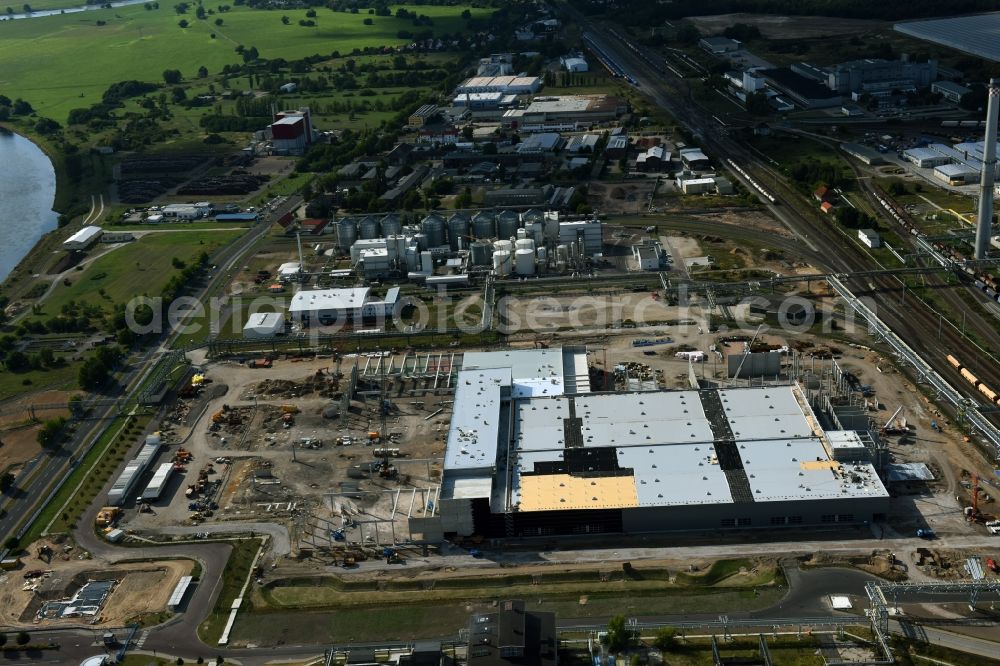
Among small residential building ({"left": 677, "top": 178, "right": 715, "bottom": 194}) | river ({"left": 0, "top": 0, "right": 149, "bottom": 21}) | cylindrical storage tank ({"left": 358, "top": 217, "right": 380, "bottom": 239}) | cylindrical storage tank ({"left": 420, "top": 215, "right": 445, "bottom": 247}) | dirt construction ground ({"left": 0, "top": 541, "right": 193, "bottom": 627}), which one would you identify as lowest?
dirt construction ground ({"left": 0, "top": 541, "right": 193, "bottom": 627})

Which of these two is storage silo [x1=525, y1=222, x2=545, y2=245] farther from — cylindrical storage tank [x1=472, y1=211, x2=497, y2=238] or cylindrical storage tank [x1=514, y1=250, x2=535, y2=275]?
cylindrical storage tank [x1=472, y1=211, x2=497, y2=238]

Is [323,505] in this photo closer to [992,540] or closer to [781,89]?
[992,540]

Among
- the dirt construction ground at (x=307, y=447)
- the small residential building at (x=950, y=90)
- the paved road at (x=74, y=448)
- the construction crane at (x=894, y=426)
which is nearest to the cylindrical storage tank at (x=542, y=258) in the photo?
the dirt construction ground at (x=307, y=447)

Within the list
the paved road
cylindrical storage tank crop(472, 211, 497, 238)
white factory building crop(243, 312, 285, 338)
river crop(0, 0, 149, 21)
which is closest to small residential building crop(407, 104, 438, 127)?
cylindrical storage tank crop(472, 211, 497, 238)

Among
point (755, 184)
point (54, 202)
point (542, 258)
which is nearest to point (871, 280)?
point (542, 258)

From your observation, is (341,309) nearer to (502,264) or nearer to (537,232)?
(502,264)

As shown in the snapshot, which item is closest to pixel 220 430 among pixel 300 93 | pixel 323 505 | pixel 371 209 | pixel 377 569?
pixel 323 505

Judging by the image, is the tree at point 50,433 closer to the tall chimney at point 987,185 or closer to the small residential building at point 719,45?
the tall chimney at point 987,185
